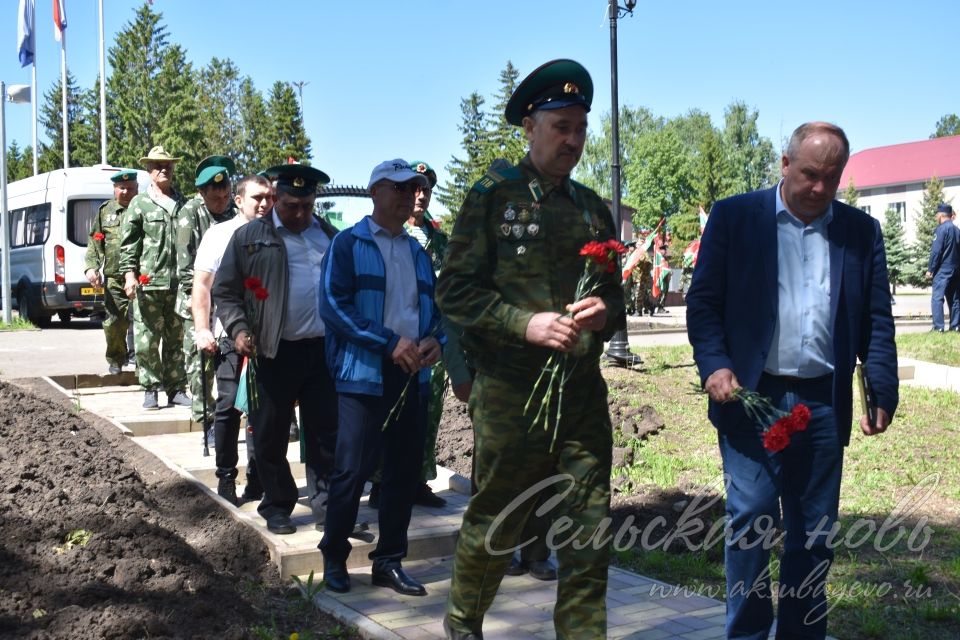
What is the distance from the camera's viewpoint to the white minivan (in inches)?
858

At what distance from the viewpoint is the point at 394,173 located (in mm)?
5227

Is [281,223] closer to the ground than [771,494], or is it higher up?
higher up

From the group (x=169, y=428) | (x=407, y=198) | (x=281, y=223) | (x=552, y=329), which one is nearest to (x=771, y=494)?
(x=552, y=329)

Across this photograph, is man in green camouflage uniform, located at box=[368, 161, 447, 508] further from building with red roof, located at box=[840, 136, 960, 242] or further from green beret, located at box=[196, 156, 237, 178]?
building with red roof, located at box=[840, 136, 960, 242]

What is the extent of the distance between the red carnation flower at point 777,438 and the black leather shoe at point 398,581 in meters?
2.14

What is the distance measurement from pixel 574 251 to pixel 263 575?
2.66 meters

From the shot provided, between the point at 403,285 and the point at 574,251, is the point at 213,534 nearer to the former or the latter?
the point at 403,285

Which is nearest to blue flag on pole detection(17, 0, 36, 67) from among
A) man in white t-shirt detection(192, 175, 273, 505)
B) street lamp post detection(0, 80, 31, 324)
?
street lamp post detection(0, 80, 31, 324)

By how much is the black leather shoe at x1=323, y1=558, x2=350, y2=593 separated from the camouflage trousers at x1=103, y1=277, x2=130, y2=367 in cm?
717

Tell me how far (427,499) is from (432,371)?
0.83 m

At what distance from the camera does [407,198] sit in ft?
17.3

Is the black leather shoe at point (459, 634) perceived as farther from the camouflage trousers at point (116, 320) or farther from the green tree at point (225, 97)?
the green tree at point (225, 97)

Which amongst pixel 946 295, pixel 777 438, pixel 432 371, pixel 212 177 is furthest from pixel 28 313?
pixel 777 438

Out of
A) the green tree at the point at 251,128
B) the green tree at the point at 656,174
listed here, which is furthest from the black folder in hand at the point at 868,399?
the green tree at the point at 656,174
